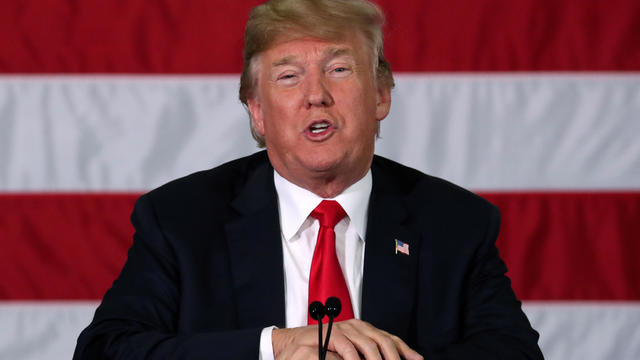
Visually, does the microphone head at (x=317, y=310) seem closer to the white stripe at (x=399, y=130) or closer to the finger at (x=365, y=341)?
the finger at (x=365, y=341)

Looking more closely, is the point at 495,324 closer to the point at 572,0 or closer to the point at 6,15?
the point at 572,0

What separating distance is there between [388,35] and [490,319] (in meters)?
0.95

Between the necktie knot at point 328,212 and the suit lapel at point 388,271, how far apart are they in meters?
0.07

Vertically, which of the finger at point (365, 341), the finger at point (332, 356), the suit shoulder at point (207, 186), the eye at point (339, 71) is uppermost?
the eye at point (339, 71)

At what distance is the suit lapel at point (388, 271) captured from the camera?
1526mm

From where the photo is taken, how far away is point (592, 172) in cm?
217

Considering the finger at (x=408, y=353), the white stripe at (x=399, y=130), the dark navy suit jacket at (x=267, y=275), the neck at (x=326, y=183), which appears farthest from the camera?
the white stripe at (x=399, y=130)

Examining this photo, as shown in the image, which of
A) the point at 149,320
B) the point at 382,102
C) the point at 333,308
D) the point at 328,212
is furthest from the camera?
the point at 382,102

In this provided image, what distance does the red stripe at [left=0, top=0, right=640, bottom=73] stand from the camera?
2.17 metres

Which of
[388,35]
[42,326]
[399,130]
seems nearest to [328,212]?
[399,130]

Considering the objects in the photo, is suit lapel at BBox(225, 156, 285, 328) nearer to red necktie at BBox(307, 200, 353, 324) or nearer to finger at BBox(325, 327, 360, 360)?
red necktie at BBox(307, 200, 353, 324)

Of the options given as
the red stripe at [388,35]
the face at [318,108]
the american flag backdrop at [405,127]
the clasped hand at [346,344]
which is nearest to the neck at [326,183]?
the face at [318,108]

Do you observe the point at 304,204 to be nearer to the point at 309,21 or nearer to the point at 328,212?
the point at 328,212

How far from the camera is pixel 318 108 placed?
1493 mm
